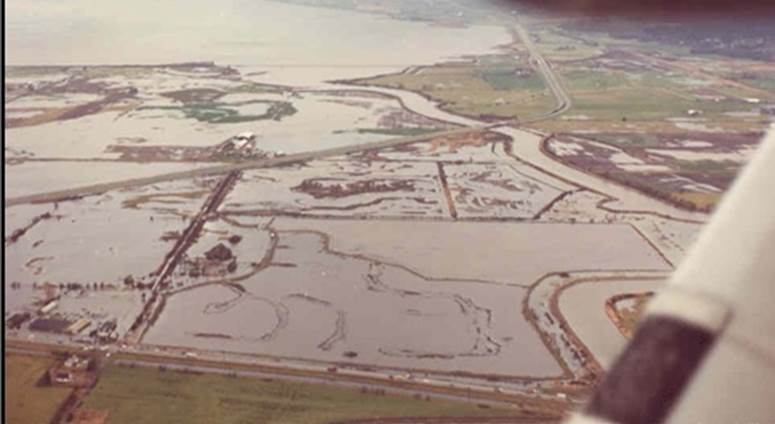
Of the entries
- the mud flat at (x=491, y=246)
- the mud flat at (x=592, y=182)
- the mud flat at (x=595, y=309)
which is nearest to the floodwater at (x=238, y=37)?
the mud flat at (x=592, y=182)

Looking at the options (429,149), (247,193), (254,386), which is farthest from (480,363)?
(429,149)

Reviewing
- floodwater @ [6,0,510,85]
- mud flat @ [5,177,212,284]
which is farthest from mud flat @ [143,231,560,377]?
floodwater @ [6,0,510,85]

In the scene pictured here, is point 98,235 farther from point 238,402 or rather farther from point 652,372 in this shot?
point 652,372

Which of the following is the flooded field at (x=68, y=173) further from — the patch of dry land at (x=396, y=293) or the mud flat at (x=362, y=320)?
the mud flat at (x=362, y=320)

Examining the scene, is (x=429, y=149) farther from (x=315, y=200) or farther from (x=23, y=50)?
(x=23, y=50)

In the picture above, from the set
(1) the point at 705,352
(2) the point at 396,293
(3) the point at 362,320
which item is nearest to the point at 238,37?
(2) the point at 396,293

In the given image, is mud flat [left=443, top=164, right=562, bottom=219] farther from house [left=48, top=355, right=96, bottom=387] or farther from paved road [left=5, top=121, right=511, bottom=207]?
house [left=48, top=355, right=96, bottom=387]
